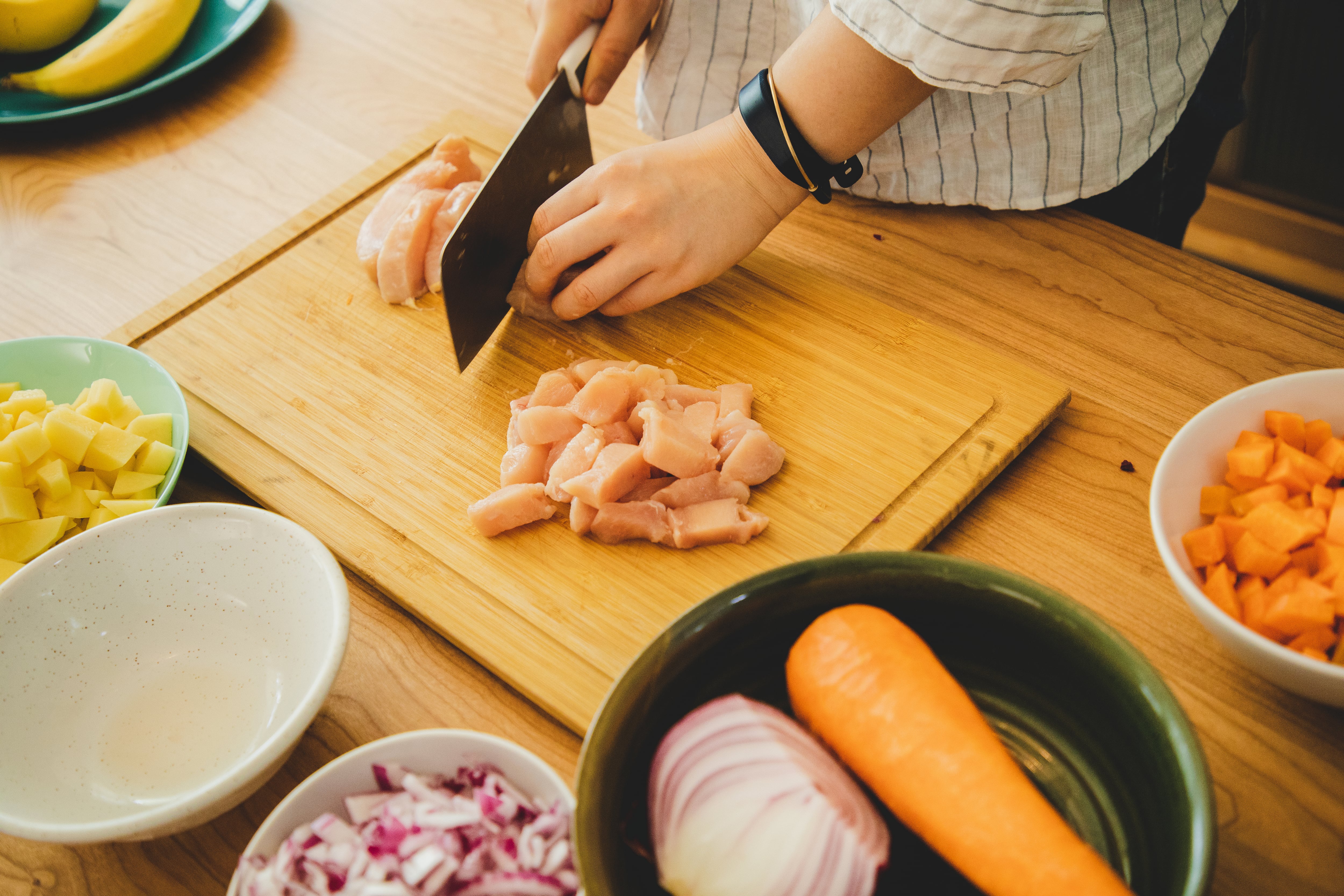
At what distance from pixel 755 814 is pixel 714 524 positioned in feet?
1.80

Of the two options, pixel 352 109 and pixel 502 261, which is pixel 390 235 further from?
pixel 352 109

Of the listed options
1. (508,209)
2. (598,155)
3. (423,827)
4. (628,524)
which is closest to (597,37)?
(598,155)

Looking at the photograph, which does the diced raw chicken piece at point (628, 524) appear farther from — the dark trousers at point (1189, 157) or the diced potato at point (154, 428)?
the dark trousers at point (1189, 157)

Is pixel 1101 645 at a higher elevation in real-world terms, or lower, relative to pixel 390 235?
higher

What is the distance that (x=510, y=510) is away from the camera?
1.32 metres

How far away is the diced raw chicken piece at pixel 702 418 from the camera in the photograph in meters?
1.40

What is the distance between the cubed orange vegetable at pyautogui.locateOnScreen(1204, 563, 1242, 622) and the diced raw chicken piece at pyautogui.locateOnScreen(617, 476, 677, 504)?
69 centimetres

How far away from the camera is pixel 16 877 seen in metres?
1.05

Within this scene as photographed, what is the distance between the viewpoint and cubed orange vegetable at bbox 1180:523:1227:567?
3.29ft

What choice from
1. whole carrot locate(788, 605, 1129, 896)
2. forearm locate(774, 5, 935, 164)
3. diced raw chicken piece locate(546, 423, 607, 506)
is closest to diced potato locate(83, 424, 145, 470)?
diced raw chicken piece locate(546, 423, 607, 506)

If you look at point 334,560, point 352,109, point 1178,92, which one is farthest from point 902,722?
point 352,109

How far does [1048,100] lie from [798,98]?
0.44 meters

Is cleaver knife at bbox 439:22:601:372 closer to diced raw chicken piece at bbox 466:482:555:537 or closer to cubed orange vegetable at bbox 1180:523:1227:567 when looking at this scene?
diced raw chicken piece at bbox 466:482:555:537

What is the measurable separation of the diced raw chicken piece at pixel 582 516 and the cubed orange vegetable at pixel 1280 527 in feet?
2.59
